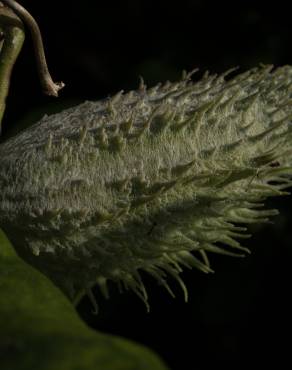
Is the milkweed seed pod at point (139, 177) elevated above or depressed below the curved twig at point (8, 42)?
below

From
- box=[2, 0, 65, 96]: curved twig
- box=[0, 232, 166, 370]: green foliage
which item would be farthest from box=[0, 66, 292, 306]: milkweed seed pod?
box=[0, 232, 166, 370]: green foliage

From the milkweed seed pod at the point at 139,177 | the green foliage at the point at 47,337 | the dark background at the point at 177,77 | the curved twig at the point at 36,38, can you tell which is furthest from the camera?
the dark background at the point at 177,77

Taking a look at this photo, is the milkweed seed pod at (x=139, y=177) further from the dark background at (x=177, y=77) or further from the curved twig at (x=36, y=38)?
the dark background at (x=177, y=77)

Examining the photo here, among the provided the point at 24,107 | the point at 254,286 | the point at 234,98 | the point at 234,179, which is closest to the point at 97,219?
the point at 234,179

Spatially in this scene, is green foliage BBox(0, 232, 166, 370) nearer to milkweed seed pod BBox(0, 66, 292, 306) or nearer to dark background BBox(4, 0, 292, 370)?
milkweed seed pod BBox(0, 66, 292, 306)

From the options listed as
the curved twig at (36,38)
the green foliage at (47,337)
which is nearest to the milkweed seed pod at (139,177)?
the curved twig at (36,38)

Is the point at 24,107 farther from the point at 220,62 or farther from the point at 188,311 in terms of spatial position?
the point at 188,311
